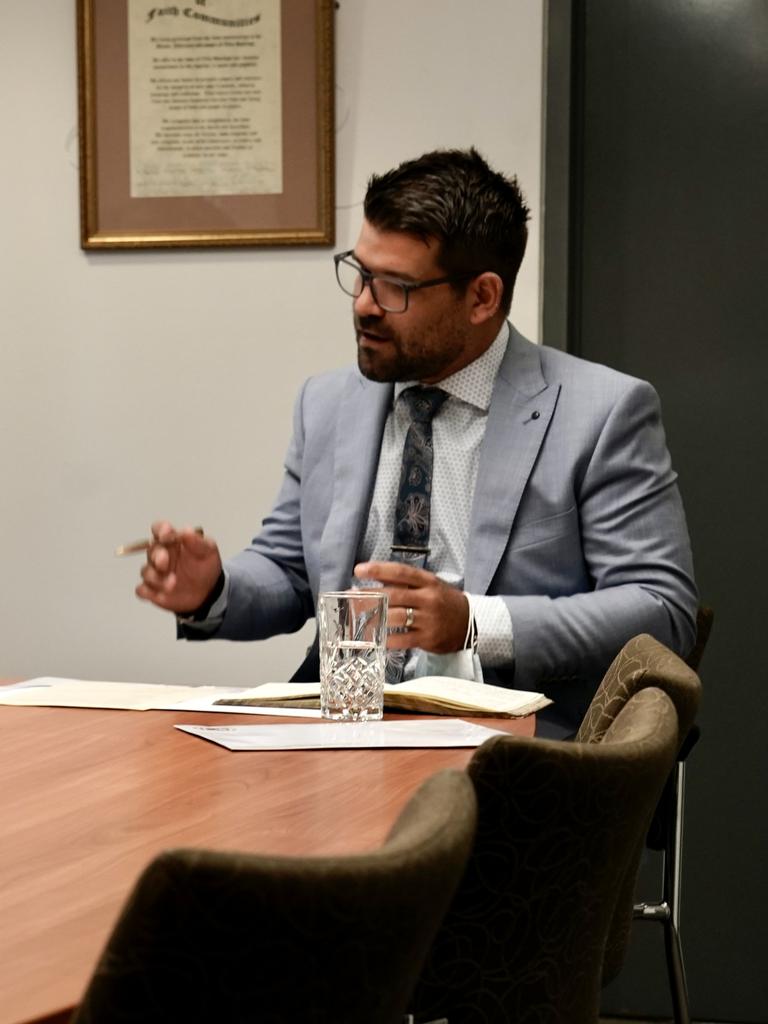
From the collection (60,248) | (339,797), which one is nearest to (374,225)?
(60,248)

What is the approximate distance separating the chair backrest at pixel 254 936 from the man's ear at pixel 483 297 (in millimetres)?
1946

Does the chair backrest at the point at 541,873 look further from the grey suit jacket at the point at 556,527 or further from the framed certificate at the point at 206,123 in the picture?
the framed certificate at the point at 206,123

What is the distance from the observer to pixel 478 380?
2.39 metres

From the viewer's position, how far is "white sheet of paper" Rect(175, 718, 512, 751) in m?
1.39

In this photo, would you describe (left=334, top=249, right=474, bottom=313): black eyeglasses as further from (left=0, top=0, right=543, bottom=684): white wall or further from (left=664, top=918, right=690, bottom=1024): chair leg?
(left=664, top=918, right=690, bottom=1024): chair leg

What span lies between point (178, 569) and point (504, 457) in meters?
0.56

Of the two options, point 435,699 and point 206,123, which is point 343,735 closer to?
point 435,699

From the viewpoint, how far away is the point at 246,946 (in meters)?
0.51

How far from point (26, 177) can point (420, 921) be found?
2832mm

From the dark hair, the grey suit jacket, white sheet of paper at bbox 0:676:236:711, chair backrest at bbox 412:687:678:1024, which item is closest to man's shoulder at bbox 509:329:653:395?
the grey suit jacket

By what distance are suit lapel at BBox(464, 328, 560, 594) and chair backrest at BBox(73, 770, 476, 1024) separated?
1.66m

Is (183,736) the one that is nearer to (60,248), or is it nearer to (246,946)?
(246,946)

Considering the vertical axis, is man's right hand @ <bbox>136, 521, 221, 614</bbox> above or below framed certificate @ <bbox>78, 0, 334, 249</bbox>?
below

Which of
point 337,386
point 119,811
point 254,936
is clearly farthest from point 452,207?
point 254,936
